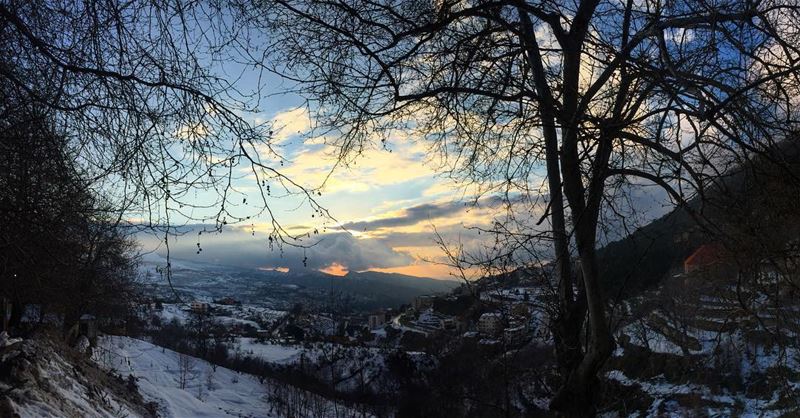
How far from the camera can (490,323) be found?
5.40m

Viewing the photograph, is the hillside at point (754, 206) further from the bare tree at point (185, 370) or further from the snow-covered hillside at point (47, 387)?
the bare tree at point (185, 370)

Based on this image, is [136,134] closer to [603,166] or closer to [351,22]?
[351,22]

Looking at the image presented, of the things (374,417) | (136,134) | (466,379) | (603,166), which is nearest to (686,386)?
(466,379)

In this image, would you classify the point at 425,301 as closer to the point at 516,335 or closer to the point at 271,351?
the point at 516,335

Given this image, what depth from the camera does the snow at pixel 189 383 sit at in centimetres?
2341

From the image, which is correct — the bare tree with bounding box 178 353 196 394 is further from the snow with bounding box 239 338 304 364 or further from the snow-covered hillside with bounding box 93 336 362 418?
the snow with bounding box 239 338 304 364

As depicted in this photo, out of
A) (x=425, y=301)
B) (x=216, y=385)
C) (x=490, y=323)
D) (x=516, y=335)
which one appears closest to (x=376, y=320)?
Result: (x=216, y=385)

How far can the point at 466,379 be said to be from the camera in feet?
60.1

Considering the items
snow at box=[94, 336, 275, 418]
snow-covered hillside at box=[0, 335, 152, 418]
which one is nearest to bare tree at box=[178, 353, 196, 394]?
snow at box=[94, 336, 275, 418]

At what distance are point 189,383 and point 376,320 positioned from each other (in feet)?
115

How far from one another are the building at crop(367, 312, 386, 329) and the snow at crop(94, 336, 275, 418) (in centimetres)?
2613

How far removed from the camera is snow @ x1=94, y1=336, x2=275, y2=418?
23406mm

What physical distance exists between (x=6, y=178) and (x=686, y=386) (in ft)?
81.0

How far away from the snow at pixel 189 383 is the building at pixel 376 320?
2613 cm
